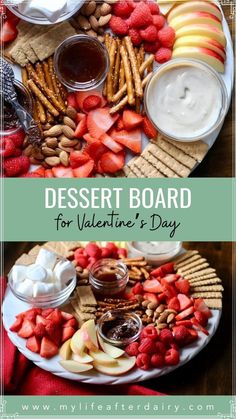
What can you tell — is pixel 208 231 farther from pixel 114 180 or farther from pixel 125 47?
pixel 125 47

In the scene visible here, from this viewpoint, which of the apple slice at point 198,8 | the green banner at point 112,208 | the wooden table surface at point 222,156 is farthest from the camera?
the wooden table surface at point 222,156

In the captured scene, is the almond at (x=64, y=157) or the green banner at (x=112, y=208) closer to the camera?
the green banner at (x=112, y=208)

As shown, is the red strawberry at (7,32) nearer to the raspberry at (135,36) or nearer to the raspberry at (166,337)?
the raspberry at (135,36)

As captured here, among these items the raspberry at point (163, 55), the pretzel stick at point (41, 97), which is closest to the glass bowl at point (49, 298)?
the pretzel stick at point (41, 97)

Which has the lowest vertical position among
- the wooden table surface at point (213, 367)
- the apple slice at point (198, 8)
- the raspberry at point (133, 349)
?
the wooden table surface at point (213, 367)

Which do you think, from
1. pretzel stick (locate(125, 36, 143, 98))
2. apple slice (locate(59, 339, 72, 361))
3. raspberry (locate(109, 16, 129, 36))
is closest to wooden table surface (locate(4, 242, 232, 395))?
apple slice (locate(59, 339, 72, 361))

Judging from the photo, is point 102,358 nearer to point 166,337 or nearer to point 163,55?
point 166,337

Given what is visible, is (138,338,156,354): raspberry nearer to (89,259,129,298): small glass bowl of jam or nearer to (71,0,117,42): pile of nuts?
(89,259,129,298): small glass bowl of jam
